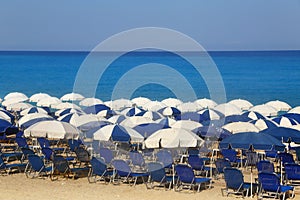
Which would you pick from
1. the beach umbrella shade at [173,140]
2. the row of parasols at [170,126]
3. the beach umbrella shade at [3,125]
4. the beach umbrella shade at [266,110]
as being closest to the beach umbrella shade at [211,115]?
the row of parasols at [170,126]

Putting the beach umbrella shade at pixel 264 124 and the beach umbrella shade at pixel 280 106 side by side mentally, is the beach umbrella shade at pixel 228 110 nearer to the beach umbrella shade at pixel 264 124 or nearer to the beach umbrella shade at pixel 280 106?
the beach umbrella shade at pixel 280 106

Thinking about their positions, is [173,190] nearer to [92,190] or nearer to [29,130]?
[92,190]

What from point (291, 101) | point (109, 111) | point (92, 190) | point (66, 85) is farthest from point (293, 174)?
point (66, 85)

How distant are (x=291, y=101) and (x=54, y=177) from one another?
33408mm

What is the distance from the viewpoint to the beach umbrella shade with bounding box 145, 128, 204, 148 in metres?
13.8

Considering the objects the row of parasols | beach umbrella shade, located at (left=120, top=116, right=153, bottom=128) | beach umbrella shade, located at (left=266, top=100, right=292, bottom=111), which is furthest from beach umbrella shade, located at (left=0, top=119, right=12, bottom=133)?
beach umbrella shade, located at (left=266, top=100, right=292, bottom=111)

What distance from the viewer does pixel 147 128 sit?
15.9 metres

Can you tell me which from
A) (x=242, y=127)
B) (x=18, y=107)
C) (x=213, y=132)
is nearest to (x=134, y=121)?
(x=213, y=132)

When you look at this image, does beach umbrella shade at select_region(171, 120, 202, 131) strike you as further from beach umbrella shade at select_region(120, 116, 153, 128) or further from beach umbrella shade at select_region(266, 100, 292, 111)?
beach umbrella shade at select_region(266, 100, 292, 111)

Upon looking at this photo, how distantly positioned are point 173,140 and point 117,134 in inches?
68.4

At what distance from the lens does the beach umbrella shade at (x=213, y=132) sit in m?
15.6

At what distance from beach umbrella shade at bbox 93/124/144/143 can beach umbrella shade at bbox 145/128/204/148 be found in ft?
3.21

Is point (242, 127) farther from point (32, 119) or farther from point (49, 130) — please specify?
point (32, 119)

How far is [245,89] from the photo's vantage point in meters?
55.5
